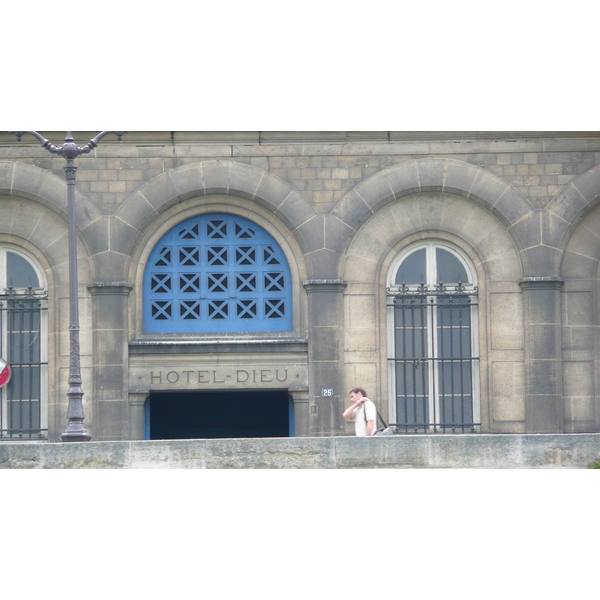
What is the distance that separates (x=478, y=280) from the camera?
23.6 metres

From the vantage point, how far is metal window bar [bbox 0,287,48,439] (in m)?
23.4

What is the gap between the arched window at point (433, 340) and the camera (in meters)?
23.5

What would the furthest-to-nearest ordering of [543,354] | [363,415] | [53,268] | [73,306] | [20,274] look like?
[20,274]
[53,268]
[543,354]
[73,306]
[363,415]

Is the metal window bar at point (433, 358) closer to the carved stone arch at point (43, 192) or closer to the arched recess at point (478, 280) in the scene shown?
the arched recess at point (478, 280)

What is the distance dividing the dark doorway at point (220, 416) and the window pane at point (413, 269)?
415 centimetres

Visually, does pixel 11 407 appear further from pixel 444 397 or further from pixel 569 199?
pixel 569 199

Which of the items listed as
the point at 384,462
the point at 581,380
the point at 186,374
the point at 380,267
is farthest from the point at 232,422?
the point at 384,462

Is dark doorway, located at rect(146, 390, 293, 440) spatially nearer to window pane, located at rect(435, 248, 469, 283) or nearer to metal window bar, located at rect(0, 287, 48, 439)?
metal window bar, located at rect(0, 287, 48, 439)

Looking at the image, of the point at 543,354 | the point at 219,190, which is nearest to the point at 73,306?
the point at 219,190

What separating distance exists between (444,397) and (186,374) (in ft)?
15.7

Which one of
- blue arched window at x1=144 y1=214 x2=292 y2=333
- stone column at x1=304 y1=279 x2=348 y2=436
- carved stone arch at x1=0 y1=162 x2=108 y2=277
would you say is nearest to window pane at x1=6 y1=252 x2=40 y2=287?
carved stone arch at x1=0 y1=162 x2=108 y2=277

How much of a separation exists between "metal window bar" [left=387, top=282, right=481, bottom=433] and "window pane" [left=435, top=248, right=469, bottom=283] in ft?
0.45

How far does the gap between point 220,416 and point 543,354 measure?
7318mm

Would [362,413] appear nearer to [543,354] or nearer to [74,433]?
[74,433]
